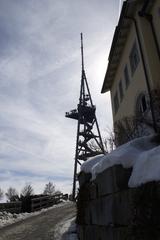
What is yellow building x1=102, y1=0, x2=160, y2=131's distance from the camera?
13.6 m

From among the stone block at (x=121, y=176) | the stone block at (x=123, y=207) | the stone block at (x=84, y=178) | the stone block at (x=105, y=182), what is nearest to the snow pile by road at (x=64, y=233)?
the stone block at (x=84, y=178)

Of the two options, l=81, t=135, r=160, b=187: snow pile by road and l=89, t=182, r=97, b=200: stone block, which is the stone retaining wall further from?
l=81, t=135, r=160, b=187: snow pile by road

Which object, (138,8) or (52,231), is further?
(138,8)

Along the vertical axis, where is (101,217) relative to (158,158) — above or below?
below

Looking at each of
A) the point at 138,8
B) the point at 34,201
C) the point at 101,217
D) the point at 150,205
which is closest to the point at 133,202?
the point at 150,205

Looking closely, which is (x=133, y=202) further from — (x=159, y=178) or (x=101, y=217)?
(x=101, y=217)

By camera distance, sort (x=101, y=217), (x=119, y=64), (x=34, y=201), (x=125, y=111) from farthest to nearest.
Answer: (x=34, y=201) < (x=119, y=64) < (x=125, y=111) < (x=101, y=217)

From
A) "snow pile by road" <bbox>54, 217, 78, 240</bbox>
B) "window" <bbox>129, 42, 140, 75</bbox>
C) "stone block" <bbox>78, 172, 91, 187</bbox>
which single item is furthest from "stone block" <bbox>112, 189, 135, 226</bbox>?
"window" <bbox>129, 42, 140, 75</bbox>

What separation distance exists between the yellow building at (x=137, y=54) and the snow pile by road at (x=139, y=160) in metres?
4.44

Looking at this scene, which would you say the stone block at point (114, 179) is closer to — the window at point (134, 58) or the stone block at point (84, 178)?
the stone block at point (84, 178)

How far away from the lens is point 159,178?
457 centimetres

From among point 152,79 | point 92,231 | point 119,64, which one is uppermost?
point 119,64

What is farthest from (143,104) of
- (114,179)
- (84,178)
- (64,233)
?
(114,179)

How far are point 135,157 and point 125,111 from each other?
38.6 ft
